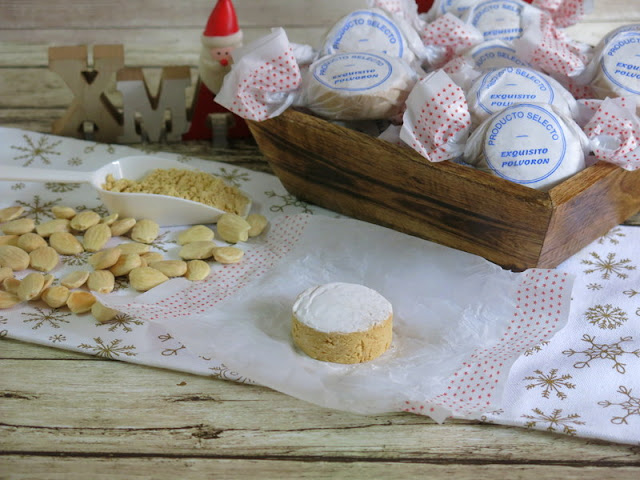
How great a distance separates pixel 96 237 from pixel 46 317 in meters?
0.17

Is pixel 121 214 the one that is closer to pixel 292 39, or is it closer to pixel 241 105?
pixel 241 105

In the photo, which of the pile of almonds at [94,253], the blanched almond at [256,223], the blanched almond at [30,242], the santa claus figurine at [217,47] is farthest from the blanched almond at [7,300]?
the santa claus figurine at [217,47]

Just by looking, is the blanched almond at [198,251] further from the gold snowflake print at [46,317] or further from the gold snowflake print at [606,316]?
the gold snowflake print at [606,316]

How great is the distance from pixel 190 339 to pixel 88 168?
0.53m

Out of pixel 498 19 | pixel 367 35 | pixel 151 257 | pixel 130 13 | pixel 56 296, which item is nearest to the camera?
pixel 56 296

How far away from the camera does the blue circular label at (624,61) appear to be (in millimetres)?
1140

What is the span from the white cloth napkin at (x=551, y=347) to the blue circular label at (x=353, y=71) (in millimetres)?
184

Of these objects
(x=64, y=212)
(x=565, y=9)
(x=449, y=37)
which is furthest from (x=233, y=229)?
(x=565, y=9)

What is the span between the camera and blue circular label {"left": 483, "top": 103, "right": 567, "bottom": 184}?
3.23 feet

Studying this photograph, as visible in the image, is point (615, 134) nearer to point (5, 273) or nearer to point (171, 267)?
point (171, 267)

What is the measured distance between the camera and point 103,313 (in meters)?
0.97

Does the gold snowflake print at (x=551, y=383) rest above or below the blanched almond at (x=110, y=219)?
above

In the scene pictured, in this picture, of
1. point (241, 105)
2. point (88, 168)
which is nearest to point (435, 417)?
point (241, 105)

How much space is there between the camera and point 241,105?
3.75 ft
